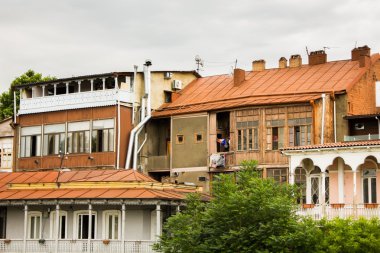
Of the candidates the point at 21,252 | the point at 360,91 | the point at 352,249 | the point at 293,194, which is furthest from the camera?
the point at 360,91

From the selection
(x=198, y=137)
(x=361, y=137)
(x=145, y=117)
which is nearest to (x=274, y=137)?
(x=198, y=137)

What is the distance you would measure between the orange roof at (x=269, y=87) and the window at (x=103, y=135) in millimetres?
3636

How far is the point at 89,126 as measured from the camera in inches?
2386

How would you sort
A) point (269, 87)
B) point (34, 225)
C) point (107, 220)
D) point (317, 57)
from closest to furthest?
point (107, 220)
point (34, 225)
point (269, 87)
point (317, 57)

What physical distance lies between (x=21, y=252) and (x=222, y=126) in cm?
1686

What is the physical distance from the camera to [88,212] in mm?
49156

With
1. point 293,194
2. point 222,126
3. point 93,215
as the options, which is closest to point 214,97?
point 222,126

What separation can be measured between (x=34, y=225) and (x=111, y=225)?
5375mm

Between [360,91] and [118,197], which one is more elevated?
[360,91]

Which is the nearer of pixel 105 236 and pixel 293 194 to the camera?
pixel 293 194

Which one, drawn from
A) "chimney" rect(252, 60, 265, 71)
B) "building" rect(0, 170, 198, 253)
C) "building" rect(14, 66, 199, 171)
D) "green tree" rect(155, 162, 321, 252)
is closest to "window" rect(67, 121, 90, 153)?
"building" rect(14, 66, 199, 171)

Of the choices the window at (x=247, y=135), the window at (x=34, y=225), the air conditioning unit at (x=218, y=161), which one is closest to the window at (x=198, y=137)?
the air conditioning unit at (x=218, y=161)

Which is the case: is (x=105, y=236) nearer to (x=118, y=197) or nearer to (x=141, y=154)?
(x=118, y=197)

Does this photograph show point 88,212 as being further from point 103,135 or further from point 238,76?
point 238,76
